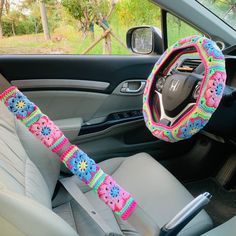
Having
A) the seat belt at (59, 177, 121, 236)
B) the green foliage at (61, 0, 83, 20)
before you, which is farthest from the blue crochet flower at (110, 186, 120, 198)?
the green foliage at (61, 0, 83, 20)

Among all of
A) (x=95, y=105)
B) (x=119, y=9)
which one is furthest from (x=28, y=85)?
(x=119, y=9)

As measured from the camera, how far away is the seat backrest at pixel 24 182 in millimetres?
634

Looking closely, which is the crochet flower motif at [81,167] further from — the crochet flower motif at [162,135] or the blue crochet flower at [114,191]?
the crochet flower motif at [162,135]

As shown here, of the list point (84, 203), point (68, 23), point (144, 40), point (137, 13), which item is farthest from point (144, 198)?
point (68, 23)

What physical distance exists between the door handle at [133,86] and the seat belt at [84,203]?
806mm

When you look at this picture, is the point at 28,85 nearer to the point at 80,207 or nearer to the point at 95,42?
the point at 95,42

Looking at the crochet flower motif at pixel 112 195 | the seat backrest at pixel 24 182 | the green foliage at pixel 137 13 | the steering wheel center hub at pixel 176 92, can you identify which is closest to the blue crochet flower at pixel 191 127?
the steering wheel center hub at pixel 176 92

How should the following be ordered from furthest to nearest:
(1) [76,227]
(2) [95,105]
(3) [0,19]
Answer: (3) [0,19]
(2) [95,105]
(1) [76,227]

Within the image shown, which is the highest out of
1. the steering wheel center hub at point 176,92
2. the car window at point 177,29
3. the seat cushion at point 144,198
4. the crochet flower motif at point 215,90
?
the car window at point 177,29

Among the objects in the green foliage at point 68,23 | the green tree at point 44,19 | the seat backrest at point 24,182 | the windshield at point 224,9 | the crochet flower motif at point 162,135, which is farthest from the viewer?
the green tree at point 44,19

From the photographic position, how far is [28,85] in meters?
1.84

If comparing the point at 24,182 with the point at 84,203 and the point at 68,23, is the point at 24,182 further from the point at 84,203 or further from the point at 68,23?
the point at 68,23

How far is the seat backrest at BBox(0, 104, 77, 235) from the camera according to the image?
0.63 meters

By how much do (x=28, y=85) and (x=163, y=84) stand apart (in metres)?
0.88
